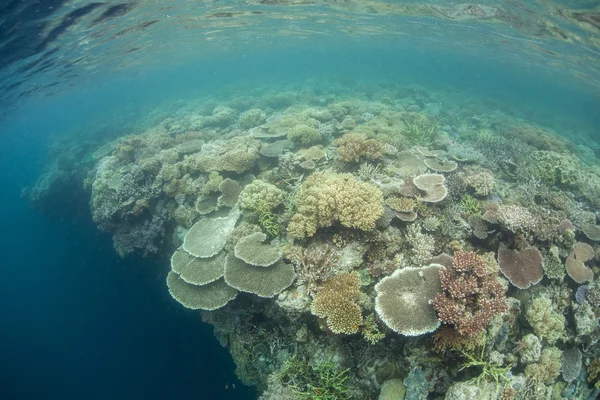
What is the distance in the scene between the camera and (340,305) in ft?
18.0

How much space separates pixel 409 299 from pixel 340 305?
51.4 inches

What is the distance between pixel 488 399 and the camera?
4660mm

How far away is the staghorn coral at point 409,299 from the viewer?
490 centimetres

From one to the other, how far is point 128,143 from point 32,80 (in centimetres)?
1915

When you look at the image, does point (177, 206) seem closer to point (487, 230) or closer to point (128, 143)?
point (128, 143)

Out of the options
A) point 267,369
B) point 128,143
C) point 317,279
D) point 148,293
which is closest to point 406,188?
point 317,279

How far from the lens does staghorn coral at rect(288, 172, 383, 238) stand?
629 cm

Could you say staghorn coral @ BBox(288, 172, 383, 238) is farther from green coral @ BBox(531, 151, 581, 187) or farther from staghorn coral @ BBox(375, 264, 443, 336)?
green coral @ BBox(531, 151, 581, 187)

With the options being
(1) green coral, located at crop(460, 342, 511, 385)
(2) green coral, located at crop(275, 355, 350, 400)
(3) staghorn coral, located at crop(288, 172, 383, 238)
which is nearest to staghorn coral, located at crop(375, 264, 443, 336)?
(1) green coral, located at crop(460, 342, 511, 385)

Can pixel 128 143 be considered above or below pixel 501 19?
below

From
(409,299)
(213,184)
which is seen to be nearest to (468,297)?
(409,299)

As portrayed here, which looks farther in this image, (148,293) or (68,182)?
(68,182)

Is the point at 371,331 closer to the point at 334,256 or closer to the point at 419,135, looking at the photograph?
the point at 334,256

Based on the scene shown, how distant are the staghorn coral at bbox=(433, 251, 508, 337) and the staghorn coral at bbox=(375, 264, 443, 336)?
0.20 m
